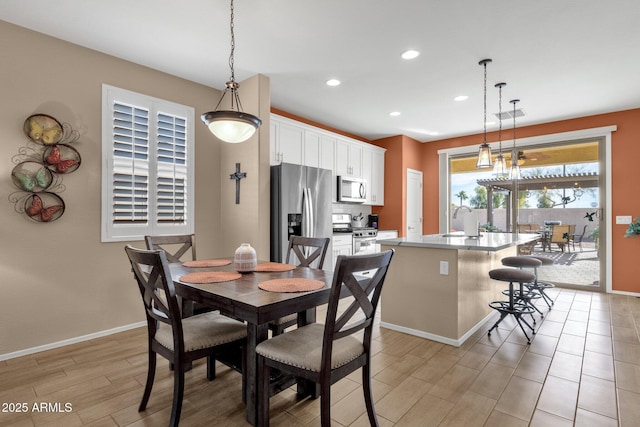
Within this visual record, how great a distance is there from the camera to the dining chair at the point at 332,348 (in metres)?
1.45

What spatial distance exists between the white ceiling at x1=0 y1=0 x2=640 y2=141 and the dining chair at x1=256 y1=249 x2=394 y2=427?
2016 mm

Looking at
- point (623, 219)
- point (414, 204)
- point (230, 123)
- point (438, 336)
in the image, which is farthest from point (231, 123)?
point (623, 219)

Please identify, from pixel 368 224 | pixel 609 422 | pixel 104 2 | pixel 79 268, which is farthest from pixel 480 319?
pixel 104 2

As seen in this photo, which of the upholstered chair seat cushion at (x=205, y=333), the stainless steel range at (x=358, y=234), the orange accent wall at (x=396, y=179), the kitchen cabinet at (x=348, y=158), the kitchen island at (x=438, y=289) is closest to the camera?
the upholstered chair seat cushion at (x=205, y=333)

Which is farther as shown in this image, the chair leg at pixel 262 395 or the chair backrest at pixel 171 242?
the chair backrest at pixel 171 242

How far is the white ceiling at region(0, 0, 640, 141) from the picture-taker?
7.98 feet

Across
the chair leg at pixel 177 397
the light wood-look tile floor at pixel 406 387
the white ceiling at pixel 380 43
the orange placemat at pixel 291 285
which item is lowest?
the light wood-look tile floor at pixel 406 387

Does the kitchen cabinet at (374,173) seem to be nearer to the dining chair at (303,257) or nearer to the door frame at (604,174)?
the door frame at (604,174)

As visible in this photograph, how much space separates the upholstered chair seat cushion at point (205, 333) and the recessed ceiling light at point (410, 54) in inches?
111

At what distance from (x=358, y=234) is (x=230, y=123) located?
11.2 feet

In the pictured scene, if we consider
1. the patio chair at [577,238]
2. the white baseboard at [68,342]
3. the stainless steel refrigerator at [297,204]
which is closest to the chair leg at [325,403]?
the stainless steel refrigerator at [297,204]

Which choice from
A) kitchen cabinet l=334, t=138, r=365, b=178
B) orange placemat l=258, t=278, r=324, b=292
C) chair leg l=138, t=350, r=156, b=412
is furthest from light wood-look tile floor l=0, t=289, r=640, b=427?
kitchen cabinet l=334, t=138, r=365, b=178

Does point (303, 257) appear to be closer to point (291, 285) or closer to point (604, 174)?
point (291, 285)

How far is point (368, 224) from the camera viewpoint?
630 cm
